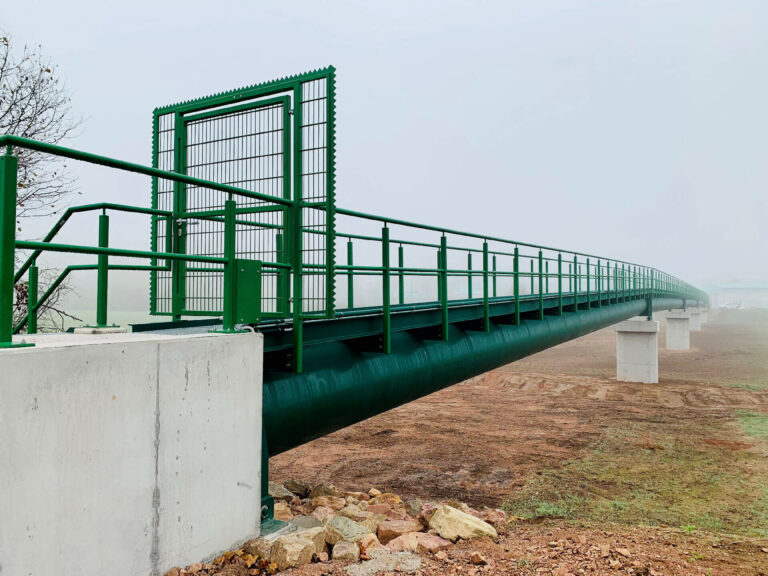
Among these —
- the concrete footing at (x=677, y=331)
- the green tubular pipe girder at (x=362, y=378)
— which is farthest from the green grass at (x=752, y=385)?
the green tubular pipe girder at (x=362, y=378)

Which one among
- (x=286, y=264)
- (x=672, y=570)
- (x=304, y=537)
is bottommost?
(x=672, y=570)

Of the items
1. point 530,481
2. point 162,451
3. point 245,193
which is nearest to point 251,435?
point 162,451

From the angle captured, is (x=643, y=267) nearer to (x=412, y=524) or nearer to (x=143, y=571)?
(x=412, y=524)

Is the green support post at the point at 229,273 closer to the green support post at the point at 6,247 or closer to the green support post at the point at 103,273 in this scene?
the green support post at the point at 103,273

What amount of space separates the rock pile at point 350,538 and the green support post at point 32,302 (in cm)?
287

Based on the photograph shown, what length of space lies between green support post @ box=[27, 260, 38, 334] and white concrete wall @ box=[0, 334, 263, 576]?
6.14ft

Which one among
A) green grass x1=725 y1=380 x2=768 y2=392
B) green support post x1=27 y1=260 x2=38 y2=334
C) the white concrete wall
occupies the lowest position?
green grass x1=725 y1=380 x2=768 y2=392

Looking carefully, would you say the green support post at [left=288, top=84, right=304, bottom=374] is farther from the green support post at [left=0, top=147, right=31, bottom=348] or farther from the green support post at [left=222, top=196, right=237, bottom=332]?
the green support post at [left=0, top=147, right=31, bottom=348]

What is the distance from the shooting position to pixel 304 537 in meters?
4.25

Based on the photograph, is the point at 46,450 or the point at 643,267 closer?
the point at 46,450

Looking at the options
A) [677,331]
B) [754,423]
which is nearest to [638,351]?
[754,423]

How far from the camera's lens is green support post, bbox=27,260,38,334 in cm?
487

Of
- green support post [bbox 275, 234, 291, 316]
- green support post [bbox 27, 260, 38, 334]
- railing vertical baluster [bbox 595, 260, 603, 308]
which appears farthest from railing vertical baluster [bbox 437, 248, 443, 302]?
railing vertical baluster [bbox 595, 260, 603, 308]

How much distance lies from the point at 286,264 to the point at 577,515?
6.88m
